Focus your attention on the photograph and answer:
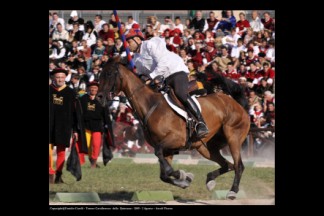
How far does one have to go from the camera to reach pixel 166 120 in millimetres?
14609

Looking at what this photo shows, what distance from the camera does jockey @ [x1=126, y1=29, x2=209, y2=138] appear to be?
48.5 ft

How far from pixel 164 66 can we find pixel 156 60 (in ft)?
0.60

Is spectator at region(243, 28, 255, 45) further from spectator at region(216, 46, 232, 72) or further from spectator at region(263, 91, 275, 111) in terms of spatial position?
spectator at region(263, 91, 275, 111)

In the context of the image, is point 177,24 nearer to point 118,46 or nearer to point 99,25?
point 118,46

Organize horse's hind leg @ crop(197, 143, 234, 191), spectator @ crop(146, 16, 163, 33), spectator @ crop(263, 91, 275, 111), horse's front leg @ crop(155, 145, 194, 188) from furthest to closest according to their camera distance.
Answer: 1. spectator @ crop(146, 16, 163, 33)
2. spectator @ crop(263, 91, 275, 111)
3. horse's hind leg @ crop(197, 143, 234, 191)
4. horse's front leg @ crop(155, 145, 194, 188)

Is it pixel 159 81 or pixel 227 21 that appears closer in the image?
pixel 159 81

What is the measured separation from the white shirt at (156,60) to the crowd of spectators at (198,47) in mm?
9393

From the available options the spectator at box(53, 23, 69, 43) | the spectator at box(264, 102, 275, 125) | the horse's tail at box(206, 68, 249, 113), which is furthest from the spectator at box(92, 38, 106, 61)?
the horse's tail at box(206, 68, 249, 113)

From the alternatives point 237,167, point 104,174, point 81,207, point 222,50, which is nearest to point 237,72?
point 222,50

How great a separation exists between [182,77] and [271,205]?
2827 mm

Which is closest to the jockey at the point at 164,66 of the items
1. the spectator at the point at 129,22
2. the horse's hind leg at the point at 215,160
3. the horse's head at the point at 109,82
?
the horse's head at the point at 109,82

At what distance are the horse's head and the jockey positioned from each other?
613 millimetres

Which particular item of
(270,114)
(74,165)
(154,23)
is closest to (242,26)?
(154,23)

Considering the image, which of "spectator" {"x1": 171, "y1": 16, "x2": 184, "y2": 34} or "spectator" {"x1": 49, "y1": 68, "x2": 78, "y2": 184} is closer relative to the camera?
"spectator" {"x1": 49, "y1": 68, "x2": 78, "y2": 184}
